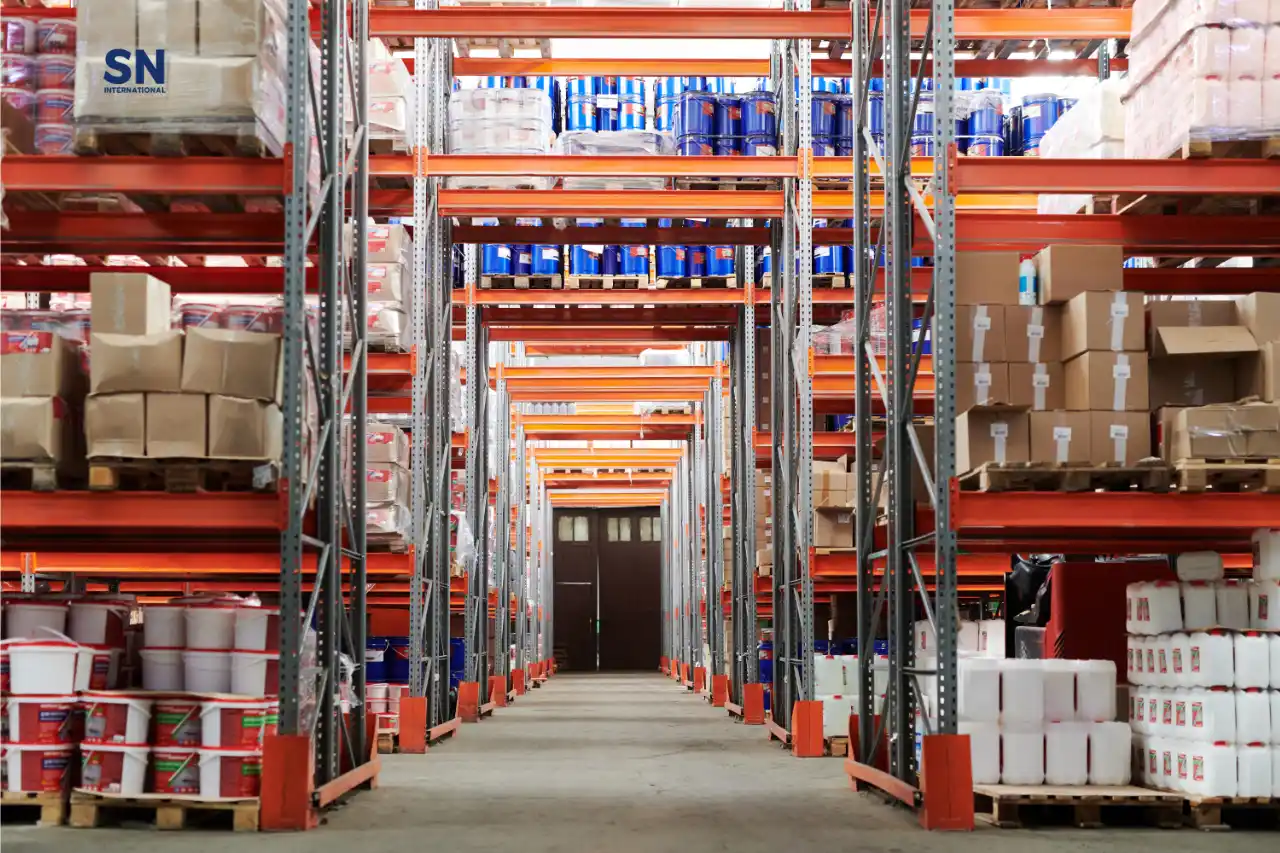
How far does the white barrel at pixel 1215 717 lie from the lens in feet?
25.6

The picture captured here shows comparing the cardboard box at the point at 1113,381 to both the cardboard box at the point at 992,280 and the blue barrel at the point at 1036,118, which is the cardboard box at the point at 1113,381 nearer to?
the cardboard box at the point at 992,280

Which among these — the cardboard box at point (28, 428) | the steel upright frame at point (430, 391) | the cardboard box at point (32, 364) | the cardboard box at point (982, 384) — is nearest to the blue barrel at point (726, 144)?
the steel upright frame at point (430, 391)

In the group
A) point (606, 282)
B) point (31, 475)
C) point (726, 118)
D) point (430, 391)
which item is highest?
point (726, 118)

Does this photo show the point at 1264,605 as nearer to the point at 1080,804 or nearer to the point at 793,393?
the point at 1080,804

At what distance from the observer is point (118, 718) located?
7.85m

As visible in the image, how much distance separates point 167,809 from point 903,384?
4.68 metres

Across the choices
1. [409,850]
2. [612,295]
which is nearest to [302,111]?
[409,850]

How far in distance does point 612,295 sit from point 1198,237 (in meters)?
8.60

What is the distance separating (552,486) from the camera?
38.1 metres

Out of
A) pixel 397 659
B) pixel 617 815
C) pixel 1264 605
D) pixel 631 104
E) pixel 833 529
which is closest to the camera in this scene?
pixel 1264 605

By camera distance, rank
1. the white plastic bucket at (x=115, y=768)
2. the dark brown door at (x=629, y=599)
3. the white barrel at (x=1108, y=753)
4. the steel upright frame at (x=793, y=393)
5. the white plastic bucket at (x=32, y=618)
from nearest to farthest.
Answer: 1. the white plastic bucket at (x=115, y=768)
2. the white plastic bucket at (x=32, y=618)
3. the white barrel at (x=1108, y=753)
4. the steel upright frame at (x=793, y=393)
5. the dark brown door at (x=629, y=599)

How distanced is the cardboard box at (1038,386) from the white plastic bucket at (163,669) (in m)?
4.71

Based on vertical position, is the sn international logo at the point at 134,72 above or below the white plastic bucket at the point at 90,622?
above

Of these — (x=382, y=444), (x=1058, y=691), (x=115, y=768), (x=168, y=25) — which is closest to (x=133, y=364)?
(x=168, y=25)
